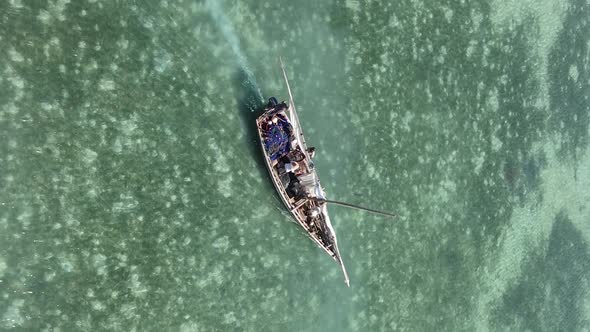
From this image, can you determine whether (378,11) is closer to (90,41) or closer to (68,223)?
(90,41)

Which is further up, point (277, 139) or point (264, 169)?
point (277, 139)

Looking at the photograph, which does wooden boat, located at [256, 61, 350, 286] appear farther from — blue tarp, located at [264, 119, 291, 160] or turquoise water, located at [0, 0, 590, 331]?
turquoise water, located at [0, 0, 590, 331]

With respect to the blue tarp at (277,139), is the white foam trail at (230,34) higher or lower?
higher

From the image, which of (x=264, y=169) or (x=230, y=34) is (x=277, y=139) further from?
(x=230, y=34)

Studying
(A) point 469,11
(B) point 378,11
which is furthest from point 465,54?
(B) point 378,11

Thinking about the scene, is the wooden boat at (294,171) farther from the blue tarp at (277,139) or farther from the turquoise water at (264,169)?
the turquoise water at (264,169)

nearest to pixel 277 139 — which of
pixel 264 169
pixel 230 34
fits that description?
pixel 264 169

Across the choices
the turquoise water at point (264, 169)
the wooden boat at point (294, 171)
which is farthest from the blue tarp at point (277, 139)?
the turquoise water at point (264, 169)
